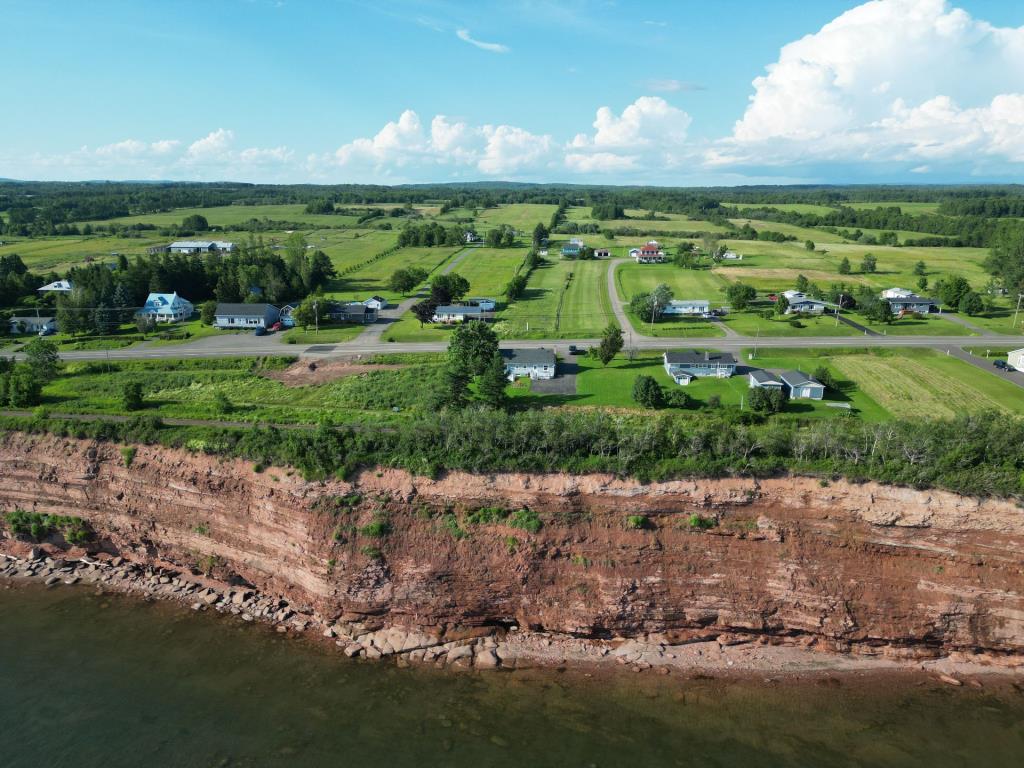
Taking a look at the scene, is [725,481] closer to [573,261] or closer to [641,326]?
[641,326]

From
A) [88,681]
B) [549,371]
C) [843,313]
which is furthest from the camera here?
[843,313]

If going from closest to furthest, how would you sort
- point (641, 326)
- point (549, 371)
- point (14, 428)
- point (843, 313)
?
point (14, 428)
point (549, 371)
point (641, 326)
point (843, 313)

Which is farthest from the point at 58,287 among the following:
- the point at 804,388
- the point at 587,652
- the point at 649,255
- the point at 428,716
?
the point at 649,255

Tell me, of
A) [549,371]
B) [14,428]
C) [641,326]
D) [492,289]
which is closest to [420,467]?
[549,371]

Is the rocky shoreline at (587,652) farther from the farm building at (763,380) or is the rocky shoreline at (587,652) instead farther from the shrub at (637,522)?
the farm building at (763,380)

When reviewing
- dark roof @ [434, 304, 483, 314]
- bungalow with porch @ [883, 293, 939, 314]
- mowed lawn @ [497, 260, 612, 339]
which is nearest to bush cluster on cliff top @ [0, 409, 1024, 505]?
mowed lawn @ [497, 260, 612, 339]

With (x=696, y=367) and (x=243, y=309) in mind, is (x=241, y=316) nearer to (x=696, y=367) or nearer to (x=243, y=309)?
(x=243, y=309)
